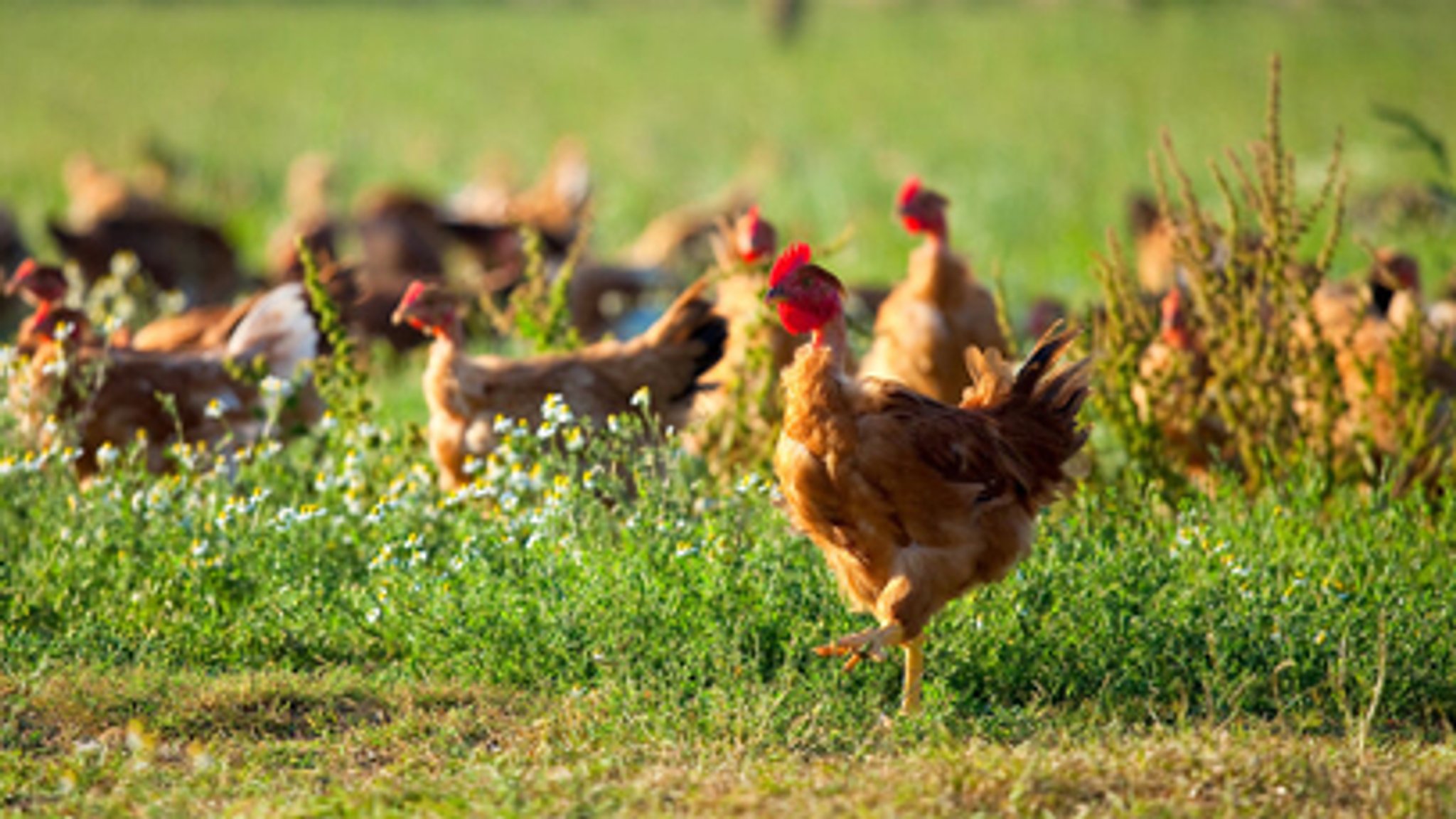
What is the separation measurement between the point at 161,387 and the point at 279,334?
62 cm

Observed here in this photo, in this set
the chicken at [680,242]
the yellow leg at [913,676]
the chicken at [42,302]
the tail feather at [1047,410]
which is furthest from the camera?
the chicken at [680,242]

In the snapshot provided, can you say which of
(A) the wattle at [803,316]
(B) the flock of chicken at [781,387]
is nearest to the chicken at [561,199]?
(B) the flock of chicken at [781,387]

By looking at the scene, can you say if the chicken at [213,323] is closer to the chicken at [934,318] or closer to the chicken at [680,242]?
the chicken at [934,318]

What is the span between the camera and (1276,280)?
6.49 metres

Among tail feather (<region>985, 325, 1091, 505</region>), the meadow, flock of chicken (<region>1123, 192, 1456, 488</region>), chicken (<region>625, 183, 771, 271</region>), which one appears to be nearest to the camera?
the meadow

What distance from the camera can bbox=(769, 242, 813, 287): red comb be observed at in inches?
191

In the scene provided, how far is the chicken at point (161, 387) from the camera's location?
6750 millimetres

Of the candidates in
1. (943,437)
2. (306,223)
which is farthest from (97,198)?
(943,437)

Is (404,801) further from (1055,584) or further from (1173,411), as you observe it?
(1173,411)

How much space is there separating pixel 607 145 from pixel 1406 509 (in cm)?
2075

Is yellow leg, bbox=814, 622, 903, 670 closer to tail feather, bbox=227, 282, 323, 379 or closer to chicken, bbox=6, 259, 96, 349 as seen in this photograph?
tail feather, bbox=227, 282, 323, 379

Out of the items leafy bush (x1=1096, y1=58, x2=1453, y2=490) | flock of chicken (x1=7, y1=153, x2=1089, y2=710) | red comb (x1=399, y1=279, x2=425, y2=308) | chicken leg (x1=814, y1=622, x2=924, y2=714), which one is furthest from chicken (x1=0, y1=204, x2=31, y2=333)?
chicken leg (x1=814, y1=622, x2=924, y2=714)

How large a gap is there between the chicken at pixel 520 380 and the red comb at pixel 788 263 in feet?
6.61

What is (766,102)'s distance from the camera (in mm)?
29469
